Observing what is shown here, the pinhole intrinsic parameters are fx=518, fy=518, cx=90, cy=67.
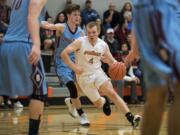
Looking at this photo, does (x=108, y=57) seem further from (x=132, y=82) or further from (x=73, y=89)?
(x=132, y=82)

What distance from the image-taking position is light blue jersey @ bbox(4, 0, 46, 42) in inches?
201

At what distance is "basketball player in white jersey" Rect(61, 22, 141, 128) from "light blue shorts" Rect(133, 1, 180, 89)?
13.2 ft

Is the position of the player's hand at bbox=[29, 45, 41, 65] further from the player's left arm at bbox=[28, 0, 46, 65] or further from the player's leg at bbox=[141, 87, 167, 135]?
the player's leg at bbox=[141, 87, 167, 135]

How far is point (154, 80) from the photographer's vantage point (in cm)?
359

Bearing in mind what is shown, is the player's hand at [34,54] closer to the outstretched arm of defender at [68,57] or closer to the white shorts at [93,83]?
the outstretched arm of defender at [68,57]

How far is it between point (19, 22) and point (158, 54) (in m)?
2.17

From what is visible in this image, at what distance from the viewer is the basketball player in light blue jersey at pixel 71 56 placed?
8.17 metres

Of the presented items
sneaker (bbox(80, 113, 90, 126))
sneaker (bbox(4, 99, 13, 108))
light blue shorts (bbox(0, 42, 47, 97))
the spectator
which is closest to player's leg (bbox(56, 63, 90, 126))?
sneaker (bbox(80, 113, 90, 126))

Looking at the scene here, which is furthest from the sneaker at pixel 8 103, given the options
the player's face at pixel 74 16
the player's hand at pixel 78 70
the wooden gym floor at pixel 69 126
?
the player's hand at pixel 78 70

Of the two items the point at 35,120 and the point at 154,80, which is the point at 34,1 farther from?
the point at 154,80

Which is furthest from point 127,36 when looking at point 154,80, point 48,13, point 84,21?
point 154,80

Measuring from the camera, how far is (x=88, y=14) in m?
15.2

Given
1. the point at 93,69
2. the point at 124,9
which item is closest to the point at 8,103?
the point at 93,69

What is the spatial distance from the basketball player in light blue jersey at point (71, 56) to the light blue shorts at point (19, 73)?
9.32ft
